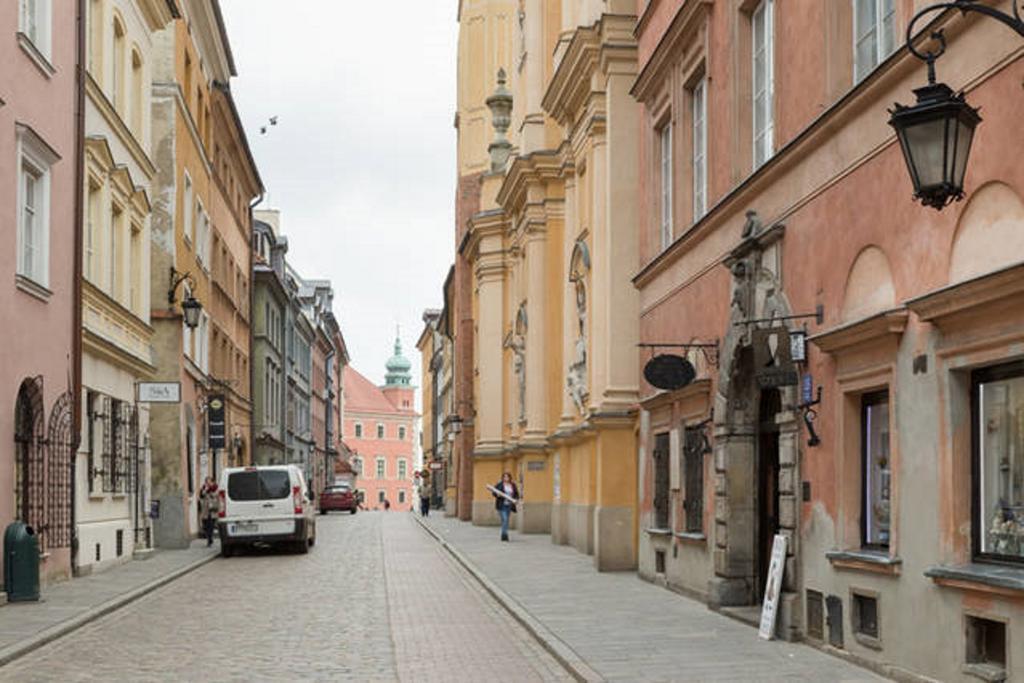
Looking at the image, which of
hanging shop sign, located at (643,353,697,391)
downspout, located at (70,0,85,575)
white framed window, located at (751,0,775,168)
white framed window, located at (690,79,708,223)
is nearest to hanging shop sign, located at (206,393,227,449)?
downspout, located at (70,0,85,575)

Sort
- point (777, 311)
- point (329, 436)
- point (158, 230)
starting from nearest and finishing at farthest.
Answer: point (777, 311)
point (158, 230)
point (329, 436)

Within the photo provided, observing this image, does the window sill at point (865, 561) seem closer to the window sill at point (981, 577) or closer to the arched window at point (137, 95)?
the window sill at point (981, 577)

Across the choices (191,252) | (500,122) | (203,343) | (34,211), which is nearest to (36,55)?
(34,211)

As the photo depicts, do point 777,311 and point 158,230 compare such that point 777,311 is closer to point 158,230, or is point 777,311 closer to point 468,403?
point 158,230

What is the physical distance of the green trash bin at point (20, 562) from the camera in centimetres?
1755

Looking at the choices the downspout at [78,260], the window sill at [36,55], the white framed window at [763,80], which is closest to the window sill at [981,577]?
the white framed window at [763,80]

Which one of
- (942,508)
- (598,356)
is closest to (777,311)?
(942,508)

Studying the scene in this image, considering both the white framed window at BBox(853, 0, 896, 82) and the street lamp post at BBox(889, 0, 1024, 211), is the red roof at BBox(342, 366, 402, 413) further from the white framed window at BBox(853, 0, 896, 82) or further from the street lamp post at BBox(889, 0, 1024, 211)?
the street lamp post at BBox(889, 0, 1024, 211)

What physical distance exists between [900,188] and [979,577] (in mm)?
3110

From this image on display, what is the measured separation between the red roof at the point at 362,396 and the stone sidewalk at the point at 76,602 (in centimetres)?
12635

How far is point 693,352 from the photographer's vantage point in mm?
18578

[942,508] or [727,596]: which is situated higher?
[942,508]

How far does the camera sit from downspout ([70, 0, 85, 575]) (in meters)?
21.7

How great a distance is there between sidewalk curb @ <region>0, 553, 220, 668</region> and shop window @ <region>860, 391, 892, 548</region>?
759 cm
